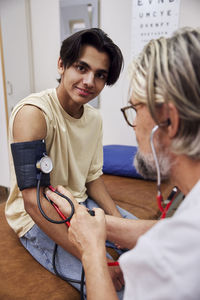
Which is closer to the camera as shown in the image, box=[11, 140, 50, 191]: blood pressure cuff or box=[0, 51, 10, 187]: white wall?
box=[11, 140, 50, 191]: blood pressure cuff

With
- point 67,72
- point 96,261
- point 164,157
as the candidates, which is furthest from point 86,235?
point 67,72

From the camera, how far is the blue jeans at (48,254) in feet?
3.45

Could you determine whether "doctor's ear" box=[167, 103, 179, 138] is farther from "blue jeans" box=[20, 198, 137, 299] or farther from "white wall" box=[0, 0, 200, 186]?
"white wall" box=[0, 0, 200, 186]

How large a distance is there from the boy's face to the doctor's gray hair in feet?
1.92

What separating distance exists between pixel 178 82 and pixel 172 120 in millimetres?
101

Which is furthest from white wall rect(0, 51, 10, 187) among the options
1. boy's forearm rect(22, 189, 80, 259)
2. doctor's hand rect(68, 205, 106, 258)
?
doctor's hand rect(68, 205, 106, 258)

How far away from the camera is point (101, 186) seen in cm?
154

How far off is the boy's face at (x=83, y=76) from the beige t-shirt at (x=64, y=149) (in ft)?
0.24

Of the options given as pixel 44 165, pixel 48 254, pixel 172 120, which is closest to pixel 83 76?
pixel 44 165

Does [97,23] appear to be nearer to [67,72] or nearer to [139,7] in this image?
[139,7]

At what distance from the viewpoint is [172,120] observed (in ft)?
2.25

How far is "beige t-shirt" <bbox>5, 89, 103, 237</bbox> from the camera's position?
1.18m

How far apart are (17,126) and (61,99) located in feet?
1.08

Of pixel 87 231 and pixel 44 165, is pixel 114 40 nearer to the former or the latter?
pixel 44 165
